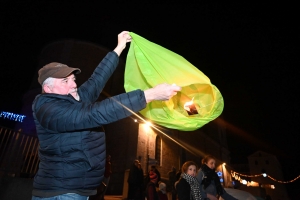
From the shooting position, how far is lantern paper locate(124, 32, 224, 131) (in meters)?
2.30

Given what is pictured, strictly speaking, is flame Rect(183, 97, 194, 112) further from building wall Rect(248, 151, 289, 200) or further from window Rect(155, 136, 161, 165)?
building wall Rect(248, 151, 289, 200)

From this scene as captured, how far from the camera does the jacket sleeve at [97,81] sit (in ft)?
6.77

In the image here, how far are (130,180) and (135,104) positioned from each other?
6972 mm

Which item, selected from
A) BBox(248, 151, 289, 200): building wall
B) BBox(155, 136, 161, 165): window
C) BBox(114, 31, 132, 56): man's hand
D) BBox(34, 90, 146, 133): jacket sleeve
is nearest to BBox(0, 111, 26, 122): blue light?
BBox(155, 136, 161, 165): window

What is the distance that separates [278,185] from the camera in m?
46.7

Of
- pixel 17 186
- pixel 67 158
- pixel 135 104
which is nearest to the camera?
pixel 135 104

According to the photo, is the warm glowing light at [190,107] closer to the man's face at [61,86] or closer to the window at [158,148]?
the man's face at [61,86]

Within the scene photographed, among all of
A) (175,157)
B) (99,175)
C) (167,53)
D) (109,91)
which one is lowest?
(99,175)

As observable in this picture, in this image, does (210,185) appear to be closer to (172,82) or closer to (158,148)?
(172,82)

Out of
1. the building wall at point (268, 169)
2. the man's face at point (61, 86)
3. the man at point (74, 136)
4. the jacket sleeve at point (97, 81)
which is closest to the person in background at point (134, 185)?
the jacket sleeve at point (97, 81)

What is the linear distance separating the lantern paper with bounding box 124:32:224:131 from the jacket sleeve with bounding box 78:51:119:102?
376 millimetres

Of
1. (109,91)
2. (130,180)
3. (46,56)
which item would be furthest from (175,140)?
(46,56)

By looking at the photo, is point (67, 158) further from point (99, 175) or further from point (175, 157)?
point (175, 157)

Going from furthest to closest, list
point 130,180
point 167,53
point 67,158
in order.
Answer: point 130,180
point 167,53
point 67,158
